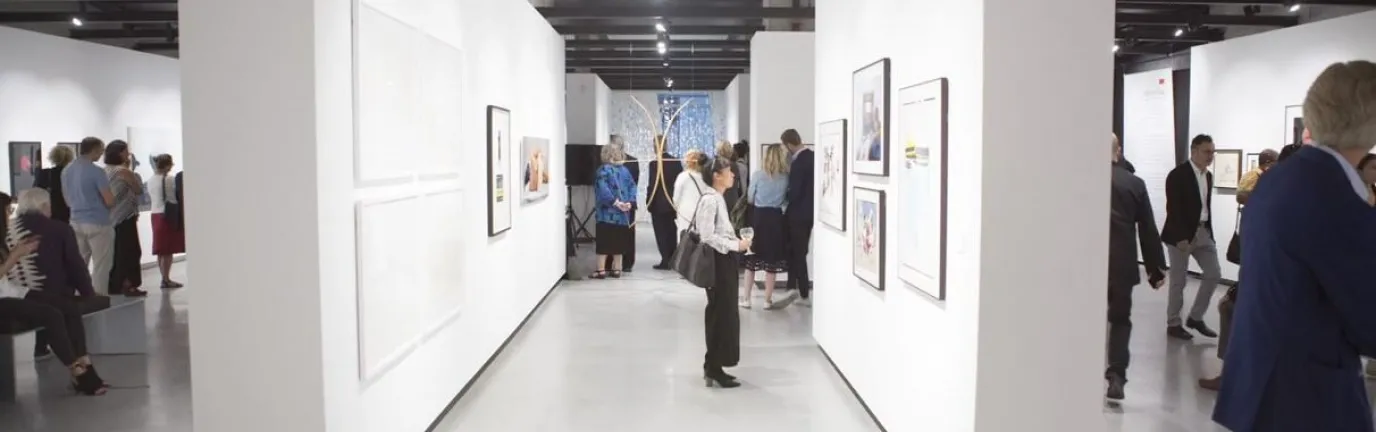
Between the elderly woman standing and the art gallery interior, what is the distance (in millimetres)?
1293

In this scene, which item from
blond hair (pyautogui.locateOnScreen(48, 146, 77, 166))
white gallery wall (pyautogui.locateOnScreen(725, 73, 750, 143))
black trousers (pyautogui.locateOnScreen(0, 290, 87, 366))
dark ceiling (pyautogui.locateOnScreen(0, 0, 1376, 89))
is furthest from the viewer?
white gallery wall (pyautogui.locateOnScreen(725, 73, 750, 143))

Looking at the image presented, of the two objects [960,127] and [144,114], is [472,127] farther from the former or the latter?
[144,114]

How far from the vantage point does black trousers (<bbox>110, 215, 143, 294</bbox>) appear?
10750 millimetres

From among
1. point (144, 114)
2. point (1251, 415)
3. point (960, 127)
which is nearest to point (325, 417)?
point (960, 127)

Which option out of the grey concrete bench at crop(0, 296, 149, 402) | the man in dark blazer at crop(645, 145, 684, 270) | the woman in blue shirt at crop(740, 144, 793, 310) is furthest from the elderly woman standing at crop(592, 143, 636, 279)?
the grey concrete bench at crop(0, 296, 149, 402)

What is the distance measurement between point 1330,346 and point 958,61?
2.17m

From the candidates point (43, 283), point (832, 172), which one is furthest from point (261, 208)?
point (832, 172)

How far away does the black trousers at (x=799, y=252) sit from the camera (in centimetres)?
1051

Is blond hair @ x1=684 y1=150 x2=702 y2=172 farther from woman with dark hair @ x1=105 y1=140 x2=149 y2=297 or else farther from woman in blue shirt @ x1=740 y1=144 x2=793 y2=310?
woman with dark hair @ x1=105 y1=140 x2=149 y2=297

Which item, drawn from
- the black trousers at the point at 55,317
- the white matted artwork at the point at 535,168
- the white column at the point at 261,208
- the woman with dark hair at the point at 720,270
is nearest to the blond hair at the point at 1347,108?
the white column at the point at 261,208

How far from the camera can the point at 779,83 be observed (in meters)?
11.8

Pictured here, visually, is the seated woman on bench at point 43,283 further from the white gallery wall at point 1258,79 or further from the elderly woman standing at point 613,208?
the white gallery wall at point 1258,79

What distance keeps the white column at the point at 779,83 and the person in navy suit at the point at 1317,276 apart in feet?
30.5

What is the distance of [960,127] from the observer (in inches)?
171
